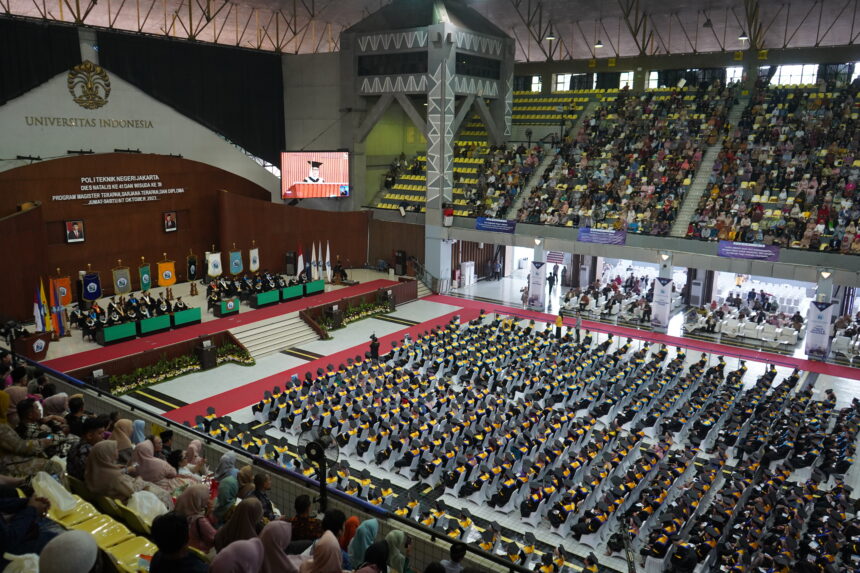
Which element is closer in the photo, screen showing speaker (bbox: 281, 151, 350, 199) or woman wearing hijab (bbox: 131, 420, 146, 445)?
woman wearing hijab (bbox: 131, 420, 146, 445)

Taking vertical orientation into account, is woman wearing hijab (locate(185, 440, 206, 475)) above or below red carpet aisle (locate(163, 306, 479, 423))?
above

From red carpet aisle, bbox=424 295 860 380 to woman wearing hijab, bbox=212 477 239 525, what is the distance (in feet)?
68.3

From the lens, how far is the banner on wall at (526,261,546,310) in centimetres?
3059

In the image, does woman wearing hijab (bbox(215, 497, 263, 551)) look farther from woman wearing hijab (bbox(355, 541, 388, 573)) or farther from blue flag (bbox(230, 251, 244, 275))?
blue flag (bbox(230, 251, 244, 275))

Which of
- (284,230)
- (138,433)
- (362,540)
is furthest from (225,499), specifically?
(284,230)

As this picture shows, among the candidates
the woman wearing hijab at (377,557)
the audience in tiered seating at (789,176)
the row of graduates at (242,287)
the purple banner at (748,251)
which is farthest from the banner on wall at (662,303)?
the woman wearing hijab at (377,557)

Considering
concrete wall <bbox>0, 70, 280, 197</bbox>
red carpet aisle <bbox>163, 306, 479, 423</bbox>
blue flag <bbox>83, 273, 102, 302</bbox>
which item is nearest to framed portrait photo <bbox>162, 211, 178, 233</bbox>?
concrete wall <bbox>0, 70, 280, 197</bbox>

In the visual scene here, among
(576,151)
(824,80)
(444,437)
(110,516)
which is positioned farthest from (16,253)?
(824,80)

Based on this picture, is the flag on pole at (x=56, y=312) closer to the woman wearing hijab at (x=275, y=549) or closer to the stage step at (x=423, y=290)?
the stage step at (x=423, y=290)

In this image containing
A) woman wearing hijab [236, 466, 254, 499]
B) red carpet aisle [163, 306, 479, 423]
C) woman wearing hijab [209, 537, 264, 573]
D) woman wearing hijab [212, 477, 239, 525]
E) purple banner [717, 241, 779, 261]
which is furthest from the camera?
purple banner [717, 241, 779, 261]

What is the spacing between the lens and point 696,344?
1024 inches

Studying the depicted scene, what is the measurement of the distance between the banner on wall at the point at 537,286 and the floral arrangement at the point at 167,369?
540 inches

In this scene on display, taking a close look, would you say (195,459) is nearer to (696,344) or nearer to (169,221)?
(696,344)

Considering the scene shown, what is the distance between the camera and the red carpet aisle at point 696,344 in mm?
23484
